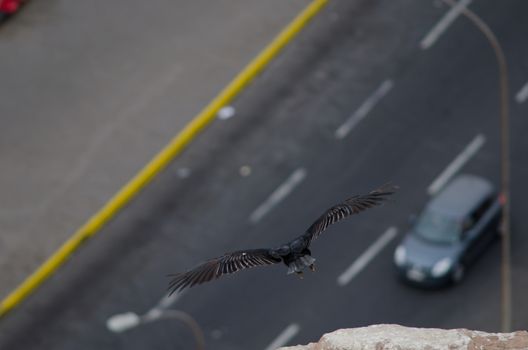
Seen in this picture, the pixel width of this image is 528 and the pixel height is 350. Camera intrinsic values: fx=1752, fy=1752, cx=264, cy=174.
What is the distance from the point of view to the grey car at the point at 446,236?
2196 inches

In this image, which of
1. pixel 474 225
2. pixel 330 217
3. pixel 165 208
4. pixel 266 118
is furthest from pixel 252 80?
pixel 330 217

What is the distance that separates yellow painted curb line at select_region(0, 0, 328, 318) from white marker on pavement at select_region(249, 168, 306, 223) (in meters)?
4.23

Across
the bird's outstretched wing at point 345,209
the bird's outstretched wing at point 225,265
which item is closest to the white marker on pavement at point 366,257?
the bird's outstretched wing at point 345,209

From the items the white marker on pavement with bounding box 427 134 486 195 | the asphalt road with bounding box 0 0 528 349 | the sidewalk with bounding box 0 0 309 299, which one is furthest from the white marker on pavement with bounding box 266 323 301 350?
the sidewalk with bounding box 0 0 309 299

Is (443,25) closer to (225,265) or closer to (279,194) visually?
(279,194)

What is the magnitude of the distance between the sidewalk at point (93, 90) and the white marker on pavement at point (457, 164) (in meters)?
9.23

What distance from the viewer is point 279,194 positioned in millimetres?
60406

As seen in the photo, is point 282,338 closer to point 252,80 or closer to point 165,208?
point 165,208

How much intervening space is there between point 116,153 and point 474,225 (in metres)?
14.0

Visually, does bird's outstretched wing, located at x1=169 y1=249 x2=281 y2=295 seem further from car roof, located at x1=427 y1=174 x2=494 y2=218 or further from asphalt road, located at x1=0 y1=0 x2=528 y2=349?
car roof, located at x1=427 y1=174 x2=494 y2=218

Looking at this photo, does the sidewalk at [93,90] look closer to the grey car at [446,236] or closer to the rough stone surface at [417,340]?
the grey car at [446,236]

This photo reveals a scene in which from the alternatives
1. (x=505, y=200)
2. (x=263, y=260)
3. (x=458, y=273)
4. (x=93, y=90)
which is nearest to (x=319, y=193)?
(x=458, y=273)

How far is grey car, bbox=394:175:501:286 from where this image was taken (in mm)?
55781

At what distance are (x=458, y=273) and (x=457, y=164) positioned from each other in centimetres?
518
